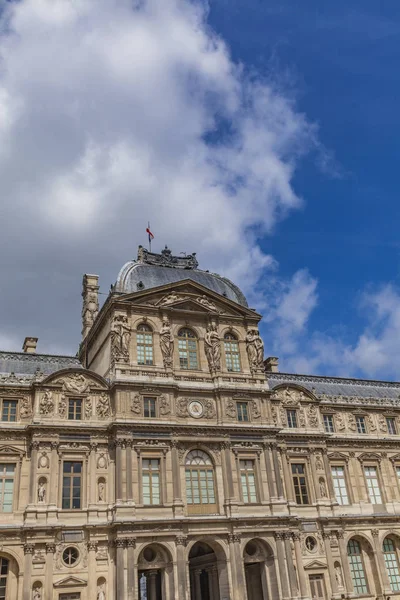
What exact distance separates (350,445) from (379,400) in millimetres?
5664

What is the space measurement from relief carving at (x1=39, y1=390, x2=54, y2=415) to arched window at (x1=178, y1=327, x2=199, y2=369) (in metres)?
9.22

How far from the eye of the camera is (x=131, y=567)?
3341 centimetres

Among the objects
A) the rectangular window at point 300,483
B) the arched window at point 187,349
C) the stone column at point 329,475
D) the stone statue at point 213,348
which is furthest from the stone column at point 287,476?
the arched window at point 187,349

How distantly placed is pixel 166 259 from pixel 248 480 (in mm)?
18452

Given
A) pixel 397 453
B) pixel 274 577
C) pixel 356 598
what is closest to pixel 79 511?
pixel 274 577

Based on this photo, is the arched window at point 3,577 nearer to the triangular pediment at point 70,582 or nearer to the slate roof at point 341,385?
the triangular pediment at point 70,582

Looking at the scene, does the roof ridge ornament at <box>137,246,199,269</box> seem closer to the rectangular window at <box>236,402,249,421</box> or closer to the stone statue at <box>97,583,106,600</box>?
the rectangular window at <box>236,402,249,421</box>

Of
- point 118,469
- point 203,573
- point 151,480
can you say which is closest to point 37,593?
point 118,469

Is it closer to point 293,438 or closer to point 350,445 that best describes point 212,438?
point 293,438

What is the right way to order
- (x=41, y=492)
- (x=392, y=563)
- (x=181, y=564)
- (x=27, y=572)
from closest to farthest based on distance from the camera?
(x=27, y=572), (x=41, y=492), (x=181, y=564), (x=392, y=563)

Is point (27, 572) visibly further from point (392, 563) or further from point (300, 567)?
point (392, 563)

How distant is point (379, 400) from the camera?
4978cm

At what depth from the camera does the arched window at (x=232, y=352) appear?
42.5 metres

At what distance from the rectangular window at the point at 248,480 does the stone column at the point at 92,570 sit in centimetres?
1022
